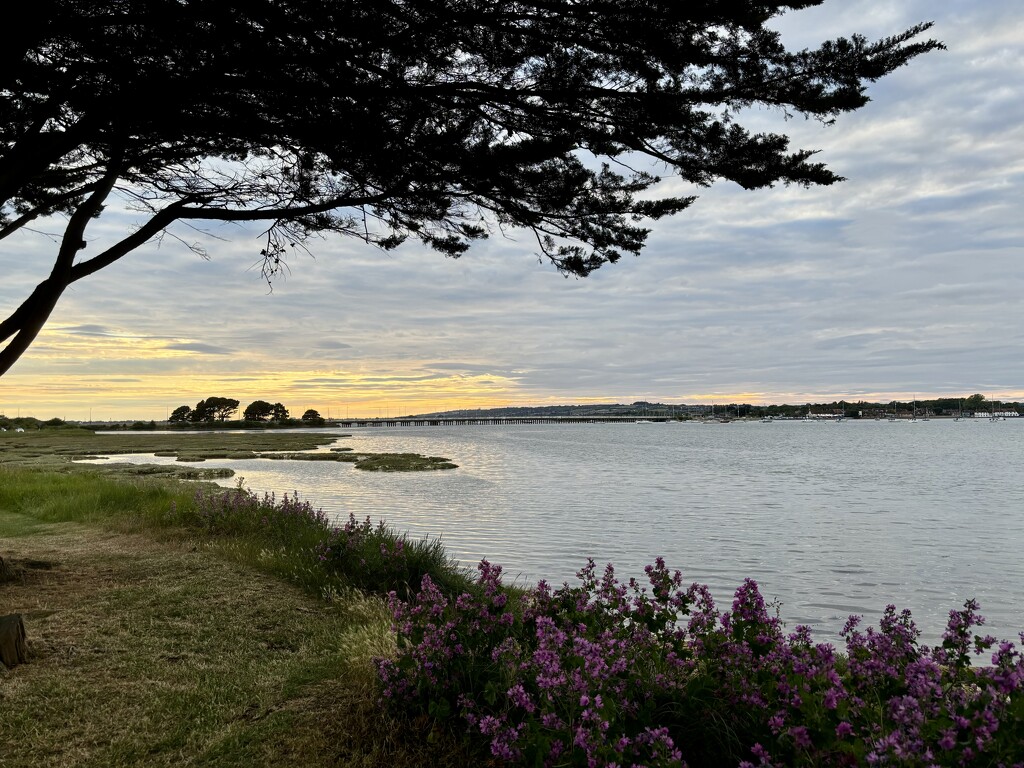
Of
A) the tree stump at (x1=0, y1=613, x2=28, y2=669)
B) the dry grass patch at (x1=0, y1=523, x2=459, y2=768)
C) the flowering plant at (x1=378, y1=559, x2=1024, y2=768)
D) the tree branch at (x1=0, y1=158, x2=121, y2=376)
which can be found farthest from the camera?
the tree branch at (x1=0, y1=158, x2=121, y2=376)

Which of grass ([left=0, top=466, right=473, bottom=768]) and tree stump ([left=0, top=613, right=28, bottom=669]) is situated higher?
tree stump ([left=0, top=613, right=28, bottom=669])

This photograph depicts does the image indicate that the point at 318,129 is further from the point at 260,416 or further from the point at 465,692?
the point at 260,416

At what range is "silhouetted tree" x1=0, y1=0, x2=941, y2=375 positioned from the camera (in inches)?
179

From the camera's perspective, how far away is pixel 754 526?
20.2 m

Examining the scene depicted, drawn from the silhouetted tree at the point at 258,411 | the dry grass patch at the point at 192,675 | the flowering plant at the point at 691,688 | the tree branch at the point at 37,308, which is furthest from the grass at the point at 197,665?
the silhouetted tree at the point at 258,411

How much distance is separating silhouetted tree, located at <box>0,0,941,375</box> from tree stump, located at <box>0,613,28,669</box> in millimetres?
2405

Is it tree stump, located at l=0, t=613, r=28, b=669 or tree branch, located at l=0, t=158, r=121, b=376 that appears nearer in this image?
tree stump, located at l=0, t=613, r=28, b=669

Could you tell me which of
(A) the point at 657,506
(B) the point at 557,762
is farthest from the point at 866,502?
(B) the point at 557,762

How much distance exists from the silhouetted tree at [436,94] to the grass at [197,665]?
2885 mm

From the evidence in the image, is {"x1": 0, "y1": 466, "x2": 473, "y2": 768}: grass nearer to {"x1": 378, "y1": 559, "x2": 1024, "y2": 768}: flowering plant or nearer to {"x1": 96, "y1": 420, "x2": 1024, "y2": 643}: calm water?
{"x1": 378, "y1": 559, "x2": 1024, "y2": 768}: flowering plant

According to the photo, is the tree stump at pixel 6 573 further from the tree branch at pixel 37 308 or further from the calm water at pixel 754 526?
the calm water at pixel 754 526

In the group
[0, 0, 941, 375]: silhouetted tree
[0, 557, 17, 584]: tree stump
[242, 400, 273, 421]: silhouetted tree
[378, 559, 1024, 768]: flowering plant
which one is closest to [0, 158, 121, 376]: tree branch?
[0, 0, 941, 375]: silhouetted tree

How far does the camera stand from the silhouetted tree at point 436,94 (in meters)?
4.55

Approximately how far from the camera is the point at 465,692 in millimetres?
4160
